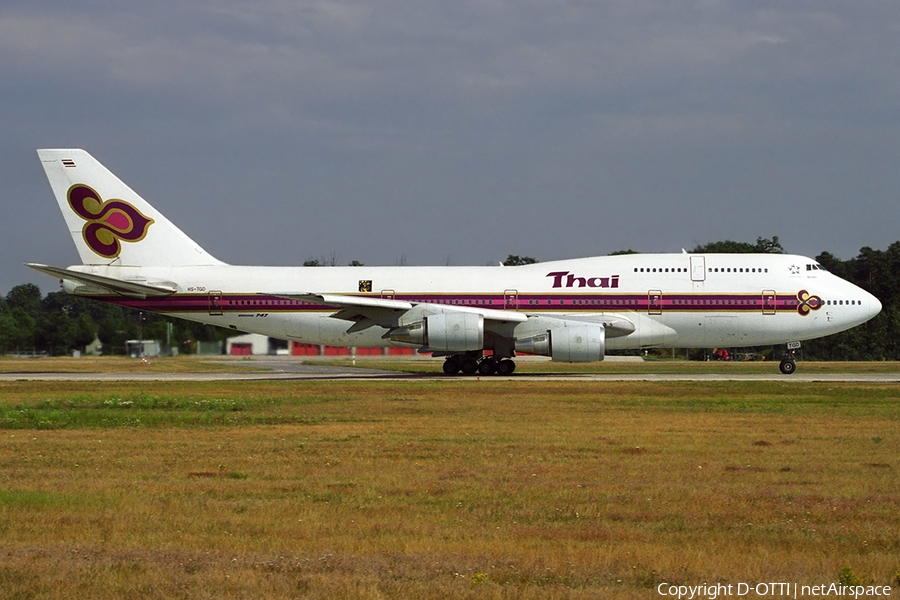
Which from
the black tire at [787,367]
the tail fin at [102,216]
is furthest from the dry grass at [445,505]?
the tail fin at [102,216]

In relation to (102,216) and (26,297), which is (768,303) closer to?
(102,216)

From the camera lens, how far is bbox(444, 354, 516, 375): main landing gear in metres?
35.3

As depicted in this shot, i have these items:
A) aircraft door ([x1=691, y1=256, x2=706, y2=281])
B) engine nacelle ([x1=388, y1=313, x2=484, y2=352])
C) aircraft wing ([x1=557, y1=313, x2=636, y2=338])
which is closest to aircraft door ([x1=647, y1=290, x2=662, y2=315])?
aircraft wing ([x1=557, y1=313, x2=636, y2=338])

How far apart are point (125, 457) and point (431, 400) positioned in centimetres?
1095

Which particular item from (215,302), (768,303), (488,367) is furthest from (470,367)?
(768,303)

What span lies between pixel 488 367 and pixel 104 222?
47.0 ft

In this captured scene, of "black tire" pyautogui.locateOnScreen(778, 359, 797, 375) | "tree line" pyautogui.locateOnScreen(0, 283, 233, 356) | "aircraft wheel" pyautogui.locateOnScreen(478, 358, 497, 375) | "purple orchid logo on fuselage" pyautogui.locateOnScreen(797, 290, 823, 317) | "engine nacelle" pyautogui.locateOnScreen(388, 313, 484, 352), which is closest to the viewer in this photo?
"engine nacelle" pyautogui.locateOnScreen(388, 313, 484, 352)

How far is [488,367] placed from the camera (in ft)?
116

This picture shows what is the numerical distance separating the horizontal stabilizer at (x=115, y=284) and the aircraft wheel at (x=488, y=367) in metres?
10.8

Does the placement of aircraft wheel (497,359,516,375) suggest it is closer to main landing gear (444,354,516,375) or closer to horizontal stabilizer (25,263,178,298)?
main landing gear (444,354,516,375)

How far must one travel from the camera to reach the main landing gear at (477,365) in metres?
35.3

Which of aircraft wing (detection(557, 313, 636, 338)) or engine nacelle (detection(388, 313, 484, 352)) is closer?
engine nacelle (detection(388, 313, 484, 352))

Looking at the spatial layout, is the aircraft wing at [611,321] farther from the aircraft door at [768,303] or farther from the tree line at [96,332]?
the tree line at [96,332]

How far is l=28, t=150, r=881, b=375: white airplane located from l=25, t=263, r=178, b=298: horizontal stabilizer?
0.21ft
